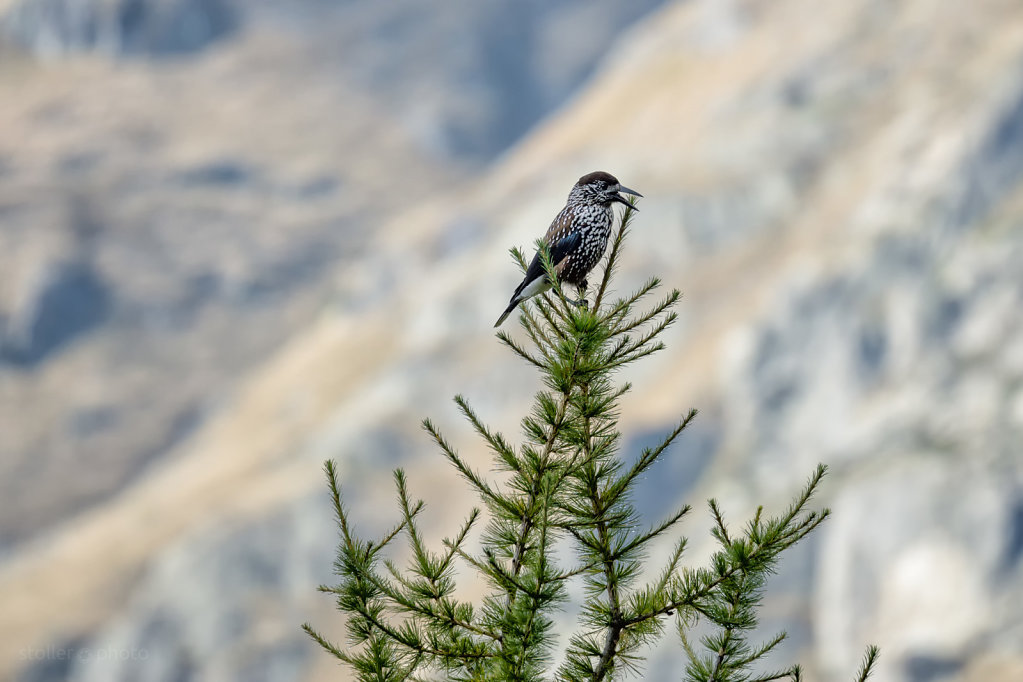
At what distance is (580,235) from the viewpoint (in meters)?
13.8

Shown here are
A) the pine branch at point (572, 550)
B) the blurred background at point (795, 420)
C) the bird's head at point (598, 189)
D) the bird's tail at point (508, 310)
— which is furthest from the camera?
the blurred background at point (795, 420)

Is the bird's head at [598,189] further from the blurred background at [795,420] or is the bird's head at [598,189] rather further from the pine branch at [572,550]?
the blurred background at [795,420]

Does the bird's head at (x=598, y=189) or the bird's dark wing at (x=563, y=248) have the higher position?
the bird's head at (x=598, y=189)

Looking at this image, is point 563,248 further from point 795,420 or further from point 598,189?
point 795,420

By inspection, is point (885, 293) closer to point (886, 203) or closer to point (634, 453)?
point (886, 203)

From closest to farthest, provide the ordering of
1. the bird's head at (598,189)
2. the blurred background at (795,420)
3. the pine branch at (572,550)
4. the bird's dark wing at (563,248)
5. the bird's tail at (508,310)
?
the pine branch at (572,550) < the bird's tail at (508,310) < the bird's dark wing at (563,248) < the bird's head at (598,189) < the blurred background at (795,420)

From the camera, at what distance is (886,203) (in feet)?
547

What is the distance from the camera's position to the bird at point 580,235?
13.7 m

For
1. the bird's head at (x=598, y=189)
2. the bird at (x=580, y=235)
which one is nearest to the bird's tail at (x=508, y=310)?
the bird at (x=580, y=235)

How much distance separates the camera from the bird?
45.1 feet

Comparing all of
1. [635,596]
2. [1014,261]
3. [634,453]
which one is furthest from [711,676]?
[1014,261]

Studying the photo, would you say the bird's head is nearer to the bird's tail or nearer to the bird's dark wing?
the bird's dark wing

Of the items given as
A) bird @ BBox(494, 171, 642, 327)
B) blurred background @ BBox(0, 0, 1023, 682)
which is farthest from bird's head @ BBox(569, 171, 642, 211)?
blurred background @ BBox(0, 0, 1023, 682)

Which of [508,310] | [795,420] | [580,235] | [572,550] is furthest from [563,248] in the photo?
[795,420]
